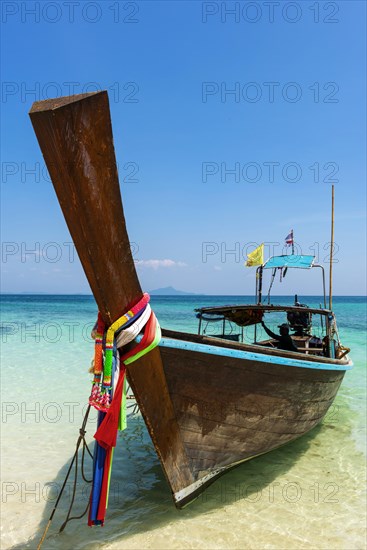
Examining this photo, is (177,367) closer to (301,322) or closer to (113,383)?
(113,383)

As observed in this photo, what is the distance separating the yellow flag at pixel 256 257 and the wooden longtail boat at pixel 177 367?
1832 millimetres

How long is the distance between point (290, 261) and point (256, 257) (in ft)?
2.11

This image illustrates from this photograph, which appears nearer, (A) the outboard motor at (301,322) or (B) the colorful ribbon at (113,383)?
(B) the colorful ribbon at (113,383)

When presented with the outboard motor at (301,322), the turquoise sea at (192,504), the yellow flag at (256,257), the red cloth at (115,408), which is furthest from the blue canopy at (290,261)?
the red cloth at (115,408)

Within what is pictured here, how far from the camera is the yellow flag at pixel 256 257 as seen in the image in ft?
24.1

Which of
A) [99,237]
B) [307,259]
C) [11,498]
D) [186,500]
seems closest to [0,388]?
[11,498]

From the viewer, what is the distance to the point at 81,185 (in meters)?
2.07

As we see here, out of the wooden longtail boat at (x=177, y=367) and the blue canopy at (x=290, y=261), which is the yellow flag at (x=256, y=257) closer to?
the blue canopy at (x=290, y=261)

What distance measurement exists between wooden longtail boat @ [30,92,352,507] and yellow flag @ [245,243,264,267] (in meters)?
1.83

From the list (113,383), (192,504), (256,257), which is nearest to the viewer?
(113,383)

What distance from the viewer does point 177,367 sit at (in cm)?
342

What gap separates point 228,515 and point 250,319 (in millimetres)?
3600

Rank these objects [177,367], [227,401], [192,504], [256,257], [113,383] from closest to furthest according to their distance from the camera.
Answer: [113,383]
[177,367]
[227,401]
[192,504]
[256,257]

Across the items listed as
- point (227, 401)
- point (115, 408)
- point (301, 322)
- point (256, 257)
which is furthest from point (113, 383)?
point (301, 322)
